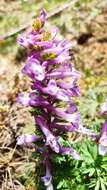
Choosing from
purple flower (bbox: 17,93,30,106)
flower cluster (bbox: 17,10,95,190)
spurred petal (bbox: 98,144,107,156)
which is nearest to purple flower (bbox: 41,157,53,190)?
flower cluster (bbox: 17,10,95,190)

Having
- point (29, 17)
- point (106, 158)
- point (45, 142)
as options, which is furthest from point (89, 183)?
point (29, 17)

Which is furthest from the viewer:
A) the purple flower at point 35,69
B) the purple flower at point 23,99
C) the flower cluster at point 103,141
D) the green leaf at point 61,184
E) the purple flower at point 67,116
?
the green leaf at point 61,184

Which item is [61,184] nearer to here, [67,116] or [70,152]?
[70,152]

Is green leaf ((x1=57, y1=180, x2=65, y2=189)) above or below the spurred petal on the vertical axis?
below

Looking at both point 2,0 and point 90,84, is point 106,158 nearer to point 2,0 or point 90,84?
point 90,84

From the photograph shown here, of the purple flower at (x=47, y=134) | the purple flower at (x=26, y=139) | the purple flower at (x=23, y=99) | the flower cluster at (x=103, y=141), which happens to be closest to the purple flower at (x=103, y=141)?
the flower cluster at (x=103, y=141)

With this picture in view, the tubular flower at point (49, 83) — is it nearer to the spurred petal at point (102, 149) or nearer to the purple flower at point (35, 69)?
the purple flower at point (35, 69)

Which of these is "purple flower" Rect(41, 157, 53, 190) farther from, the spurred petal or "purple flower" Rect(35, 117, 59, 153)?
the spurred petal
